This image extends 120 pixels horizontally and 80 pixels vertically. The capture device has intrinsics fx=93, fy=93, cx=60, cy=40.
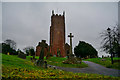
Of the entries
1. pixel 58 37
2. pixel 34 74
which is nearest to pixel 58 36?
pixel 58 37

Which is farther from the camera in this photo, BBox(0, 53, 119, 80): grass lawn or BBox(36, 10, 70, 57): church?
BBox(36, 10, 70, 57): church

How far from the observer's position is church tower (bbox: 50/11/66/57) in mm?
44406

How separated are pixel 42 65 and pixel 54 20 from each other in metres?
38.1

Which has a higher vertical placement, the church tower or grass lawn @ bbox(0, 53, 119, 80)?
the church tower

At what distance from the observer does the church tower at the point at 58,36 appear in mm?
44406

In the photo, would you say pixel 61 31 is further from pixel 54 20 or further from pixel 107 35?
pixel 107 35

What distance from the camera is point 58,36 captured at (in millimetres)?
45594

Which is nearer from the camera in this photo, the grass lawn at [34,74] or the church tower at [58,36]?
the grass lawn at [34,74]

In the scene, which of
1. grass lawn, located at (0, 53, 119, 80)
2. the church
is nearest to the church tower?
the church

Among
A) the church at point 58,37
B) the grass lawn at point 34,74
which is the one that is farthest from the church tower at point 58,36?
the grass lawn at point 34,74

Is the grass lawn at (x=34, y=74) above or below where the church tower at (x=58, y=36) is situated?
below

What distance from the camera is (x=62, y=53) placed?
4434cm

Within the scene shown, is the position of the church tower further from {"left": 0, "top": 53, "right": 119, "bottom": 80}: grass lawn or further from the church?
{"left": 0, "top": 53, "right": 119, "bottom": 80}: grass lawn

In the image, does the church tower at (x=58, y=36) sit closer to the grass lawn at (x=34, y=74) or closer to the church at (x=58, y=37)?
the church at (x=58, y=37)
